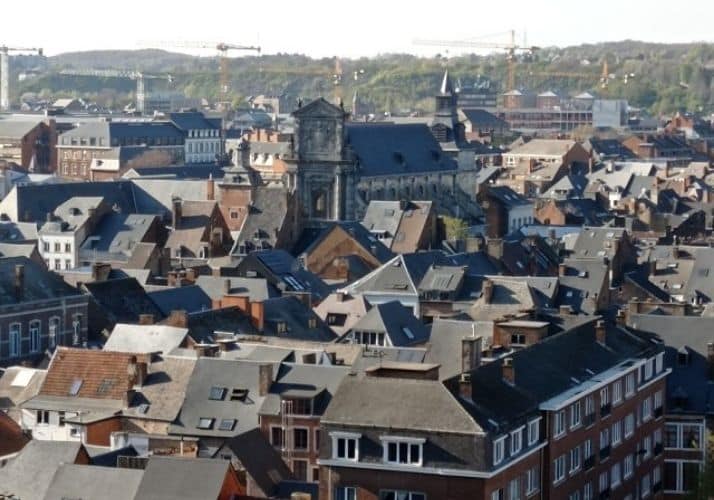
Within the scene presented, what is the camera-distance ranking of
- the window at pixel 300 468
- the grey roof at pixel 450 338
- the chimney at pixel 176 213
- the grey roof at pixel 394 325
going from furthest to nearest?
1. the chimney at pixel 176 213
2. the grey roof at pixel 394 325
3. the grey roof at pixel 450 338
4. the window at pixel 300 468

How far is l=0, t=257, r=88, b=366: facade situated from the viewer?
216ft

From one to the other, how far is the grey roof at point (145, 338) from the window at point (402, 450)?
16635 millimetres

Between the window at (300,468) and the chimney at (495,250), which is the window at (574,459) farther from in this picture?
the chimney at (495,250)

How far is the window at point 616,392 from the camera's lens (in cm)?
5406

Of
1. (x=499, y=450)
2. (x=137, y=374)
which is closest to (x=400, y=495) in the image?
(x=499, y=450)

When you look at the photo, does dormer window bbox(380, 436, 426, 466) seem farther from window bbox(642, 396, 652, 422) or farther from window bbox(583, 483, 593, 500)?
window bbox(642, 396, 652, 422)

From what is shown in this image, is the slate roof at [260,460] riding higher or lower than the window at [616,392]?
lower

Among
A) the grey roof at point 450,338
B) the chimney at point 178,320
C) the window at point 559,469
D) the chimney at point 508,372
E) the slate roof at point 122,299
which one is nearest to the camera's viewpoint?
the chimney at point 508,372

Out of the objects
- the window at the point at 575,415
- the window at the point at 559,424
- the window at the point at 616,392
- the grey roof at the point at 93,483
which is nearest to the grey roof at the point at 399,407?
the grey roof at the point at 93,483

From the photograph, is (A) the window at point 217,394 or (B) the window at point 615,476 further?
(B) the window at point 615,476

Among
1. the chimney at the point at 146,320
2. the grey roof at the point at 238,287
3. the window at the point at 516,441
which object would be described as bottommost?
the grey roof at the point at 238,287

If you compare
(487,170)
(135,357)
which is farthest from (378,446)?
(487,170)

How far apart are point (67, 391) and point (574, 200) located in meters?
77.1

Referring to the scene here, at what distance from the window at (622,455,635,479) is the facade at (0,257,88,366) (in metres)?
19.4
